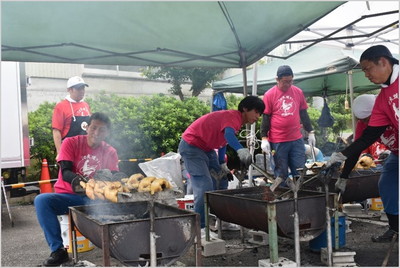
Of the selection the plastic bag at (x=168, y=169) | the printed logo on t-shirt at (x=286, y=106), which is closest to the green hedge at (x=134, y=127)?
the plastic bag at (x=168, y=169)

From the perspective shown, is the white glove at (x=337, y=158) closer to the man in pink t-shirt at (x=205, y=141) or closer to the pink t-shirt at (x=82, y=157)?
the man in pink t-shirt at (x=205, y=141)

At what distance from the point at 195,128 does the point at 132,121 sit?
15.6 feet

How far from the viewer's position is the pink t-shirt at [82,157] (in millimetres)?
4488

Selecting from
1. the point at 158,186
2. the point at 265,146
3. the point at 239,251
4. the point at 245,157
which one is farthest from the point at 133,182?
the point at 265,146

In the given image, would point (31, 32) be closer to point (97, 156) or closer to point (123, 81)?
point (97, 156)

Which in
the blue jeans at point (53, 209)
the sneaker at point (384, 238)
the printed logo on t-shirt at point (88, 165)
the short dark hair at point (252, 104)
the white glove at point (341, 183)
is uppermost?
the short dark hair at point (252, 104)

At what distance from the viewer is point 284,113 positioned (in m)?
6.23

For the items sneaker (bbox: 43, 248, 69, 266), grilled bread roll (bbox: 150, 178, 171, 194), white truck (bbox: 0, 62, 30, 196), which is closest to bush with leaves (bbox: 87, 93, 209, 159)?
white truck (bbox: 0, 62, 30, 196)

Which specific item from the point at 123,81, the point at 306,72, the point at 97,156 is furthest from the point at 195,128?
the point at 123,81

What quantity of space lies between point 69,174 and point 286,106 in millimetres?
3371

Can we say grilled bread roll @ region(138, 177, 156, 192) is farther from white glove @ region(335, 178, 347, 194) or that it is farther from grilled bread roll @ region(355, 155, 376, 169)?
grilled bread roll @ region(355, 155, 376, 169)

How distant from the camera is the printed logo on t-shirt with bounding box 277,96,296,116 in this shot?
20.5ft

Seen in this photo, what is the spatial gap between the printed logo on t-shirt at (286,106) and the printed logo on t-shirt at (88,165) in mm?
2914

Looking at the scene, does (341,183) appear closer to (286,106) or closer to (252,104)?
(252,104)
